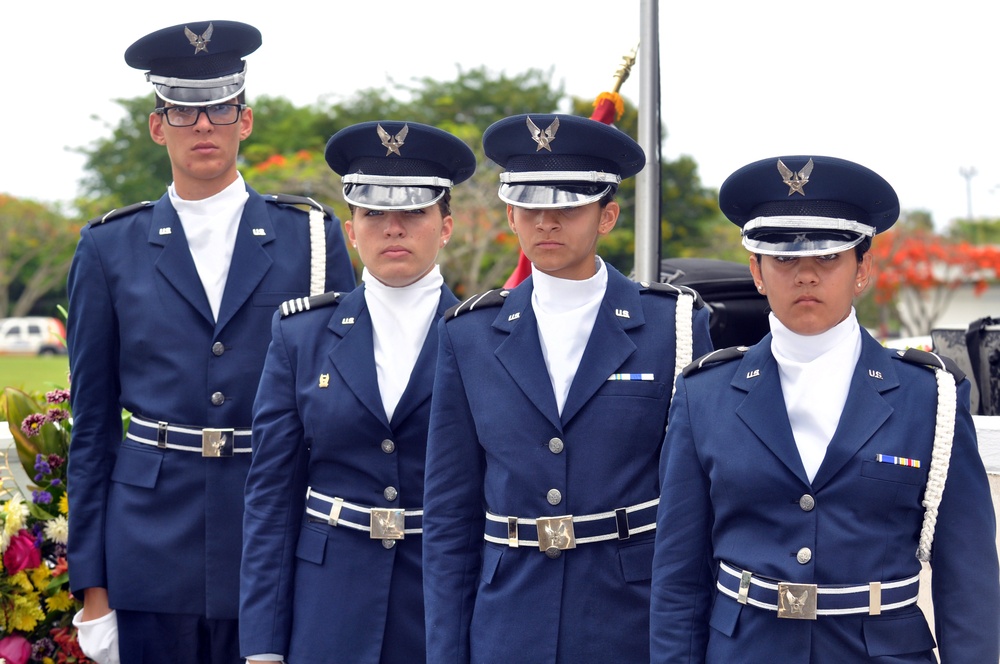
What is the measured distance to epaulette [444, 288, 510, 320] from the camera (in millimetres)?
3414

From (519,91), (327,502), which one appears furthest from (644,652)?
(519,91)

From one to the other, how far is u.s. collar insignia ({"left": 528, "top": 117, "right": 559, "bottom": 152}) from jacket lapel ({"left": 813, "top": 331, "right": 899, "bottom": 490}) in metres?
0.97

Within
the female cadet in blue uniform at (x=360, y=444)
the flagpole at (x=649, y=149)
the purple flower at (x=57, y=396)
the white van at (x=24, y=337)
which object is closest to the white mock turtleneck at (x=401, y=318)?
the female cadet in blue uniform at (x=360, y=444)

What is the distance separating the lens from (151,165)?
1795 inches

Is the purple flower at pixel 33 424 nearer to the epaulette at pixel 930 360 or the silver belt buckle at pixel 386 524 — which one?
the silver belt buckle at pixel 386 524

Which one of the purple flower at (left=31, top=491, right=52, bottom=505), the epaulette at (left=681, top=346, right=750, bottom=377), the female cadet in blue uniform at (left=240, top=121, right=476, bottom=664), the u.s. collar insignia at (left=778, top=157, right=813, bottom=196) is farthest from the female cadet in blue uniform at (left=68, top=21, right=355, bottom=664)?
the u.s. collar insignia at (left=778, top=157, right=813, bottom=196)

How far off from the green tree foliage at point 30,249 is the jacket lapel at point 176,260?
168 feet

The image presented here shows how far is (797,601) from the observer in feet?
9.07

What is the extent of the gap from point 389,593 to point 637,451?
0.84 m

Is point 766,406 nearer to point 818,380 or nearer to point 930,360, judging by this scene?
A: point 818,380

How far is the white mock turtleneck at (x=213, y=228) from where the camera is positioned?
411cm

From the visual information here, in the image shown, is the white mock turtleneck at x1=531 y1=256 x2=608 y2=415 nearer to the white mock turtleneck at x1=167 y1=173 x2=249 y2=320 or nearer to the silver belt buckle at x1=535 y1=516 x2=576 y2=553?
the silver belt buckle at x1=535 y1=516 x2=576 y2=553

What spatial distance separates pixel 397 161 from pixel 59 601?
7.41ft

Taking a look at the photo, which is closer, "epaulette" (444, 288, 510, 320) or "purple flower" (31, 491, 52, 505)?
"epaulette" (444, 288, 510, 320)
